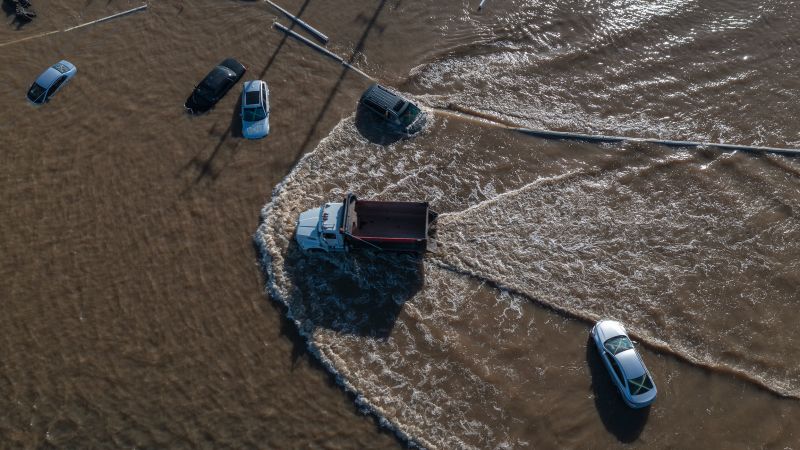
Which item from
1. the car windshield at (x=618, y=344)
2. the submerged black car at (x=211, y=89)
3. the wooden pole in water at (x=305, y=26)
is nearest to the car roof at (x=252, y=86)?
the submerged black car at (x=211, y=89)

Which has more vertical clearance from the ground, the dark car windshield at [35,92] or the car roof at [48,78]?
the car roof at [48,78]

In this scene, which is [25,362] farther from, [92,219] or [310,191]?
[310,191]

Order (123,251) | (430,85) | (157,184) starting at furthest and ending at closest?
(430,85) → (157,184) → (123,251)

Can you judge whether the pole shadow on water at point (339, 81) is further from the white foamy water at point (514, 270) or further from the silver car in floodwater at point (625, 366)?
the silver car in floodwater at point (625, 366)

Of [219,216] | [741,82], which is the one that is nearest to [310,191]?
[219,216]

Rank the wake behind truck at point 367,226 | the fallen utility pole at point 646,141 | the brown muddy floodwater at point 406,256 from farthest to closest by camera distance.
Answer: the fallen utility pole at point 646,141
the wake behind truck at point 367,226
the brown muddy floodwater at point 406,256

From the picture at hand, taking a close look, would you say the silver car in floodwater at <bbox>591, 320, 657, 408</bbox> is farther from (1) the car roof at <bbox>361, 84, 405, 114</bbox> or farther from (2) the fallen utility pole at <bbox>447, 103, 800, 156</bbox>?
(1) the car roof at <bbox>361, 84, 405, 114</bbox>
